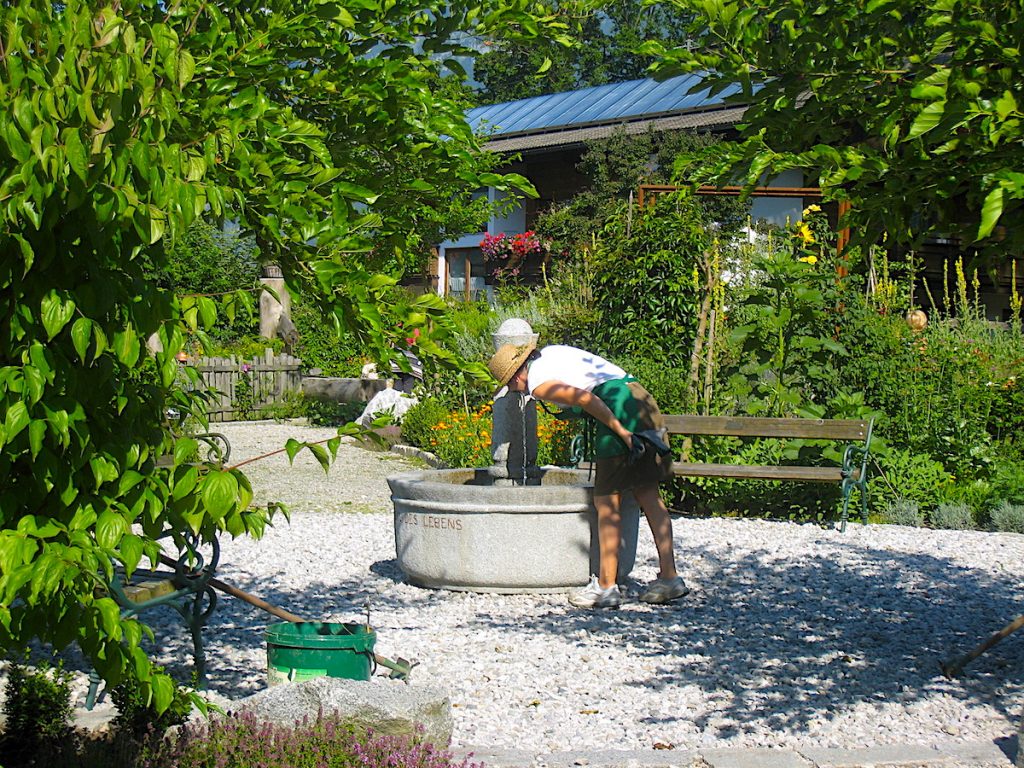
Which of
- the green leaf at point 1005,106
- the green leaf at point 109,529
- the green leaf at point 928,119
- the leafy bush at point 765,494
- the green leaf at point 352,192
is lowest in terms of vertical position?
the leafy bush at point 765,494

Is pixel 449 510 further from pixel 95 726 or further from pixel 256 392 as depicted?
pixel 256 392

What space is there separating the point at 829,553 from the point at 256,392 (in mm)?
13323

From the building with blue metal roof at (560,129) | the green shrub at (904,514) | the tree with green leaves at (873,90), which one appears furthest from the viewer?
the building with blue metal roof at (560,129)

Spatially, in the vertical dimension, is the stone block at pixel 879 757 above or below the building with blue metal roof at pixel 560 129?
below

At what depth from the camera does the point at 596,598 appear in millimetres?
6523

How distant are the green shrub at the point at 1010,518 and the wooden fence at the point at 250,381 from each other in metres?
12.8

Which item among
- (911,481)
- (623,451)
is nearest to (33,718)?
(623,451)

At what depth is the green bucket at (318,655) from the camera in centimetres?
438

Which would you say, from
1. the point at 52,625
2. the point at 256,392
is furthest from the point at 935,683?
the point at 256,392

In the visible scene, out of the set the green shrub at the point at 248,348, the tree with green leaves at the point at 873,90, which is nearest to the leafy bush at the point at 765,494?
the tree with green leaves at the point at 873,90

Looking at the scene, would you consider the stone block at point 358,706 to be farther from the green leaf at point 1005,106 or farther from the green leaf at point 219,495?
the green leaf at point 1005,106

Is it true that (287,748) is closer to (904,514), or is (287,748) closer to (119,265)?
(119,265)

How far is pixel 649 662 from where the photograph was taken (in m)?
5.54

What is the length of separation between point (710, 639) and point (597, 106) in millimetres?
21575
